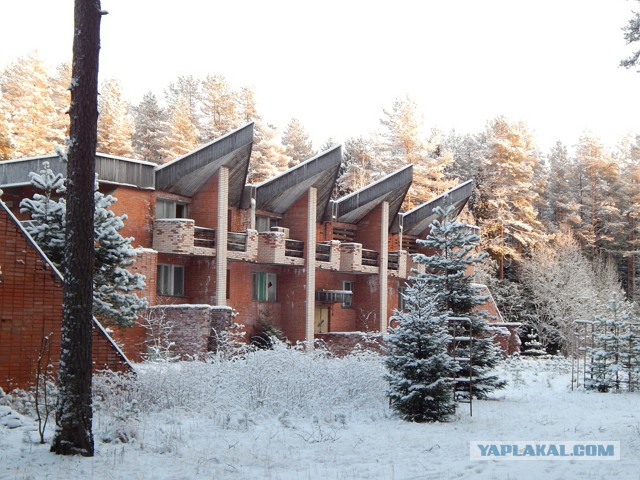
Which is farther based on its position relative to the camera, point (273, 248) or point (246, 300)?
point (246, 300)

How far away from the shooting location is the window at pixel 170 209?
3062 centimetres

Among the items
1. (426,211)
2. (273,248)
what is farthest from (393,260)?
(273,248)

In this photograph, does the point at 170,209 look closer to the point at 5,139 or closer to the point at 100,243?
the point at 100,243

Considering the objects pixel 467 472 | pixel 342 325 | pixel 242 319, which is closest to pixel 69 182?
pixel 467 472

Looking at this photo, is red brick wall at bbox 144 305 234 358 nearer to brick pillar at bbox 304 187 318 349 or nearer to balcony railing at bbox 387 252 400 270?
brick pillar at bbox 304 187 318 349


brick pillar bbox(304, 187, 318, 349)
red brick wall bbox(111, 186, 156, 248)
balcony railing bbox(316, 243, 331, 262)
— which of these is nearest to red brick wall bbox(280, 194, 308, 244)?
brick pillar bbox(304, 187, 318, 349)

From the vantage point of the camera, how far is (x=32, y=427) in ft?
35.5

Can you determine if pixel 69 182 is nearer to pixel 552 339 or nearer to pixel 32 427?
pixel 32 427

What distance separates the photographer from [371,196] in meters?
38.2

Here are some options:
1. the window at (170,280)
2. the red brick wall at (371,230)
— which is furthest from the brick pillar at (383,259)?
the window at (170,280)

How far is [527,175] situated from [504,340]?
24.7 metres

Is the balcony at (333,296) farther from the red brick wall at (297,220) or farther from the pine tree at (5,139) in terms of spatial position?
the pine tree at (5,139)

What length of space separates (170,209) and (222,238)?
2435 mm

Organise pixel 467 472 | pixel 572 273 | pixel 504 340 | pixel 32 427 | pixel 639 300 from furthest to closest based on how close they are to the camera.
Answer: pixel 639 300 < pixel 572 273 < pixel 504 340 < pixel 32 427 < pixel 467 472
